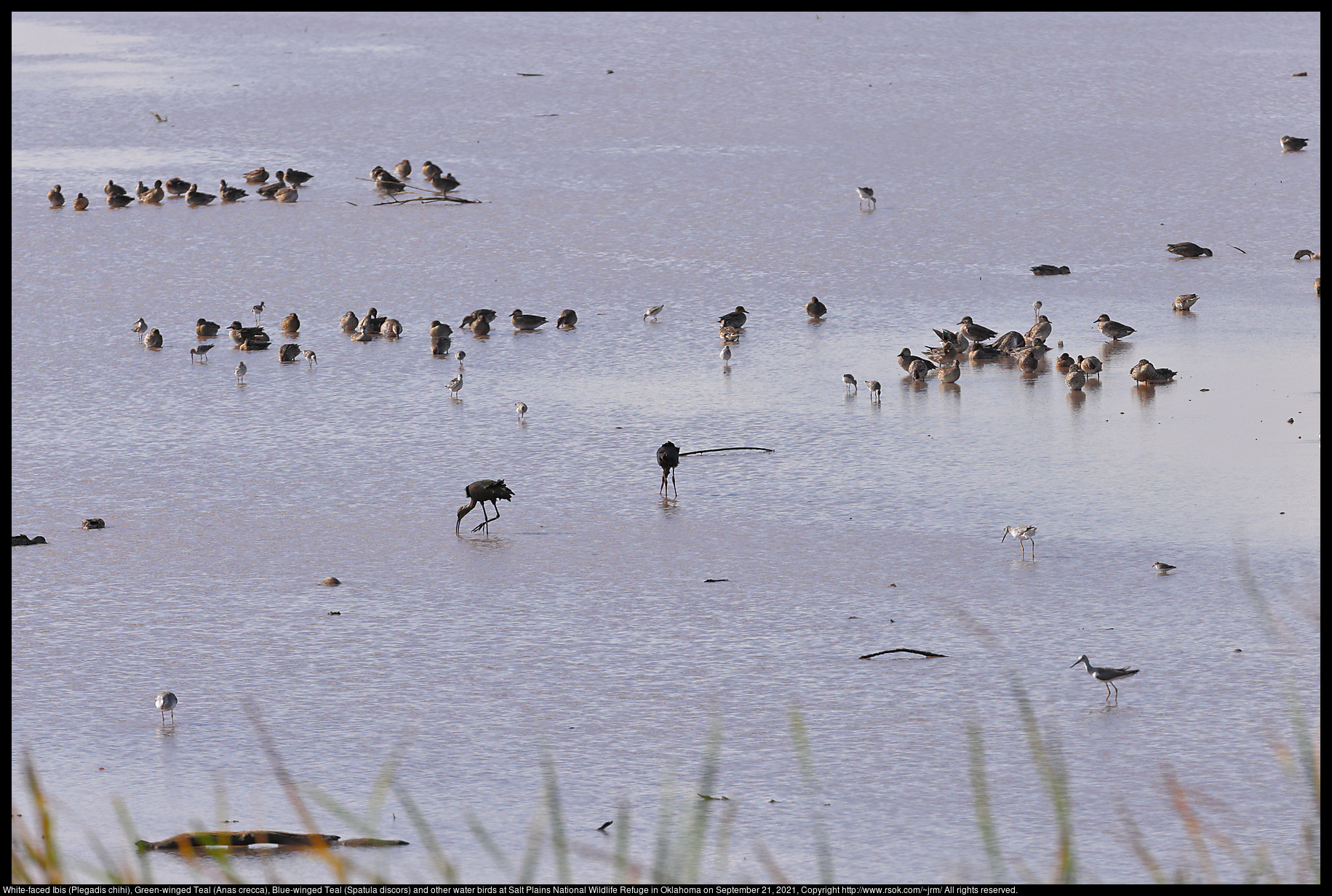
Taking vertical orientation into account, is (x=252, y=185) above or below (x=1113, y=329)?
above

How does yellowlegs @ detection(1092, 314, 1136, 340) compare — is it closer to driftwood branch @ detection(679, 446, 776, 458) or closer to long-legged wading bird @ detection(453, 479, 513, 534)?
driftwood branch @ detection(679, 446, 776, 458)

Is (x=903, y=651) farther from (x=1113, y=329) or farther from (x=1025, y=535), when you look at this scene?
(x=1113, y=329)

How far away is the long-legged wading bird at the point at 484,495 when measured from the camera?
12914 mm

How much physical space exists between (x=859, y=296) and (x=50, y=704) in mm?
12706

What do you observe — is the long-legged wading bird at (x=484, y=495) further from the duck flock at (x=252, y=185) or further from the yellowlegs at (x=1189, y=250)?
the duck flock at (x=252, y=185)

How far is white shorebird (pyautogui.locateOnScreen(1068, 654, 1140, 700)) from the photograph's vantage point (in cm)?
935

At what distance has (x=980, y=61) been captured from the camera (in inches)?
1427

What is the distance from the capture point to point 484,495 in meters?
12.9

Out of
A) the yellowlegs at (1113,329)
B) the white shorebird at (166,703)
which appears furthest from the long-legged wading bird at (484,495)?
the yellowlegs at (1113,329)

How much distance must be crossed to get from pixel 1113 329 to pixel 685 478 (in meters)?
6.28

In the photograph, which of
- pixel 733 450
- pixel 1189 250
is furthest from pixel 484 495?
pixel 1189 250

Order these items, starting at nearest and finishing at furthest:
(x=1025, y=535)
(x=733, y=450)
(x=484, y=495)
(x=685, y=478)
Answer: (x=1025, y=535)
(x=484, y=495)
(x=685, y=478)
(x=733, y=450)

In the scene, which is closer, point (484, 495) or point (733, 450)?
point (484, 495)

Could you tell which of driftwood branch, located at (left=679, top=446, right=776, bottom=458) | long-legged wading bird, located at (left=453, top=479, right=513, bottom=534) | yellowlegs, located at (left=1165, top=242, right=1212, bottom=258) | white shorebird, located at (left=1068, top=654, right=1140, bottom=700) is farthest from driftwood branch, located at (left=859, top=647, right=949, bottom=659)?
yellowlegs, located at (left=1165, top=242, right=1212, bottom=258)
